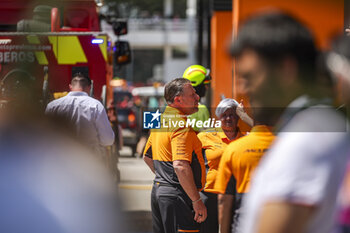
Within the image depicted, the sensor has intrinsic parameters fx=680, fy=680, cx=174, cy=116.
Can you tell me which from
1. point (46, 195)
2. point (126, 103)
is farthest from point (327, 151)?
point (126, 103)

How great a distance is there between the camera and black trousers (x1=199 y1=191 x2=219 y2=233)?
523 centimetres

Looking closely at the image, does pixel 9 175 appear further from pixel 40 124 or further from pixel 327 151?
pixel 327 151

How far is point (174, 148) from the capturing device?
478 cm

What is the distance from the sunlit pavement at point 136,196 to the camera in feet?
28.5

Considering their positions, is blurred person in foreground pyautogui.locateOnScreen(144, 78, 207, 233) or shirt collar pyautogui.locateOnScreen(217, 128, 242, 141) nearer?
blurred person in foreground pyautogui.locateOnScreen(144, 78, 207, 233)

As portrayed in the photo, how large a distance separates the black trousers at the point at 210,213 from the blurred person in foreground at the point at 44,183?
3.77 feet

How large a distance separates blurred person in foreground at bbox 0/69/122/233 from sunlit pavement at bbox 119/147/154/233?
281 cm

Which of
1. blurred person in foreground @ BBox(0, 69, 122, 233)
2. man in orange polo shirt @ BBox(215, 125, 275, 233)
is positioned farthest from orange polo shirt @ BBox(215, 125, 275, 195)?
blurred person in foreground @ BBox(0, 69, 122, 233)

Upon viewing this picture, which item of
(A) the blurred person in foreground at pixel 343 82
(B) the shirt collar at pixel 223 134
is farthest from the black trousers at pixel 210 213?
(A) the blurred person in foreground at pixel 343 82

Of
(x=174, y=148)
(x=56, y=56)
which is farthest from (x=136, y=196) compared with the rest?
(x=174, y=148)

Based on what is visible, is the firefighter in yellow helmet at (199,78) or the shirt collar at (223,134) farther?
the firefighter in yellow helmet at (199,78)

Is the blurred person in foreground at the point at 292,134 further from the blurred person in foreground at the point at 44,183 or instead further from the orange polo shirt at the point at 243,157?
the blurred person in foreground at the point at 44,183

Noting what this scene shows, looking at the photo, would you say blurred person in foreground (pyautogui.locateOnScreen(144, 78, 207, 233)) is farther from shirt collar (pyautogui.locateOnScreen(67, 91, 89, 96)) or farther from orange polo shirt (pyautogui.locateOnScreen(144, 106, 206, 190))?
shirt collar (pyautogui.locateOnScreen(67, 91, 89, 96))

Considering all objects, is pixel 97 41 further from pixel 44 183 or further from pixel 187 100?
pixel 44 183
